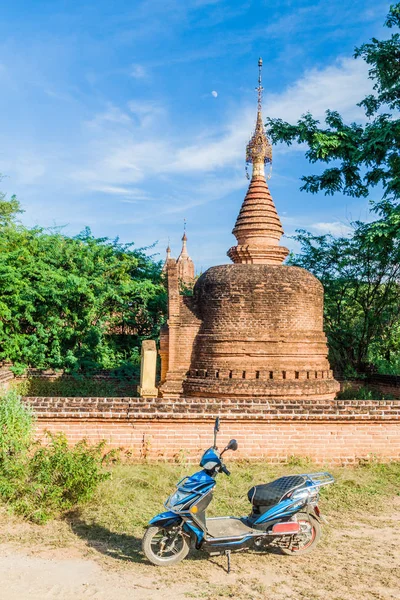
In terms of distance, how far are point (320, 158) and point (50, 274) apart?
28.7 feet

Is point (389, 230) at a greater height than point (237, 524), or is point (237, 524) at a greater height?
point (389, 230)

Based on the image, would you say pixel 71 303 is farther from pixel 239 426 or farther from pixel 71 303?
pixel 239 426

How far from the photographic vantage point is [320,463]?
7828mm

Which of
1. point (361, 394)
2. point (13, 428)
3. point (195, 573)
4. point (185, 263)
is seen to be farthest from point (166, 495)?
point (185, 263)

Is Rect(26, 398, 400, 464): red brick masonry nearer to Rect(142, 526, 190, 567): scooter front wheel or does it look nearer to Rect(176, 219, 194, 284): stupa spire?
Rect(142, 526, 190, 567): scooter front wheel

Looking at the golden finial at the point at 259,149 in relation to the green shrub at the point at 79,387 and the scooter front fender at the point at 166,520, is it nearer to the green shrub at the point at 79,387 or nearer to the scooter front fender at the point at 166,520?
the green shrub at the point at 79,387

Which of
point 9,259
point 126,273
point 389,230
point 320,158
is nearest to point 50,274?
point 9,259

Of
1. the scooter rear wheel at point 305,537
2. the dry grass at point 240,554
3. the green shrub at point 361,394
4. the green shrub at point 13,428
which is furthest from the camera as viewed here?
the green shrub at point 361,394

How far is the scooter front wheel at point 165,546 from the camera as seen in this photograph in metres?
4.55

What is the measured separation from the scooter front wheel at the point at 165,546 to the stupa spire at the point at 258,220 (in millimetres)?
10926

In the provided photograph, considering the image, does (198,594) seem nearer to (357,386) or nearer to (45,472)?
(45,472)

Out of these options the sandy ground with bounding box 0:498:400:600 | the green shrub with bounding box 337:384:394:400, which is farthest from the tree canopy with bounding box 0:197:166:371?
the sandy ground with bounding box 0:498:400:600

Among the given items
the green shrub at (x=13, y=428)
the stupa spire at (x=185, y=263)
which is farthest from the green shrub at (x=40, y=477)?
the stupa spire at (x=185, y=263)

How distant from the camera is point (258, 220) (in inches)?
599
